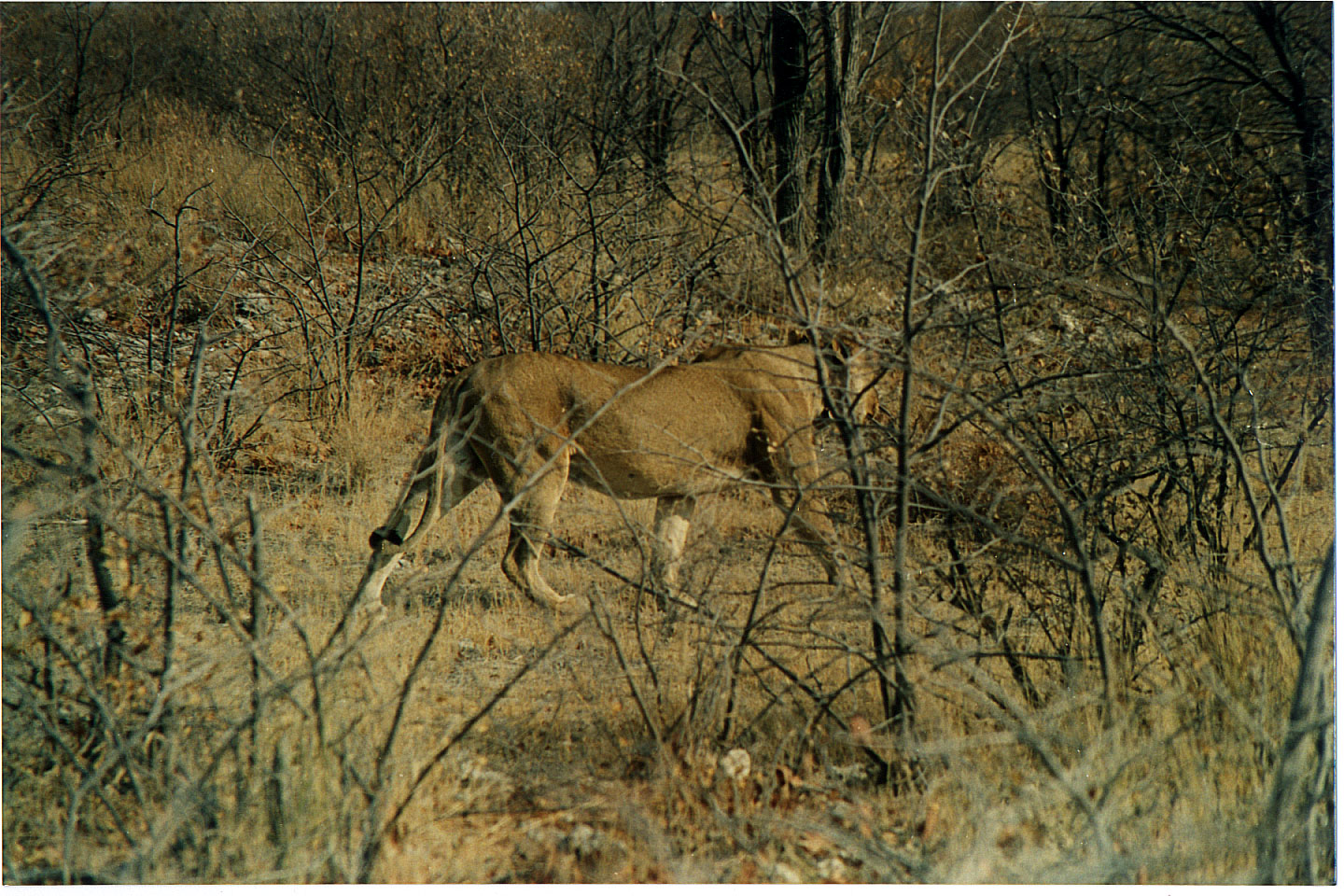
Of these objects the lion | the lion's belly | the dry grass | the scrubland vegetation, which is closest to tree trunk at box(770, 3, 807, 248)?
the scrubland vegetation

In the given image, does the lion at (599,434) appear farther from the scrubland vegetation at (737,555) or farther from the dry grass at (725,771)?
the dry grass at (725,771)

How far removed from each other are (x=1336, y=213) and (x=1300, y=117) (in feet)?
8.53

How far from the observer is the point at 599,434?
627 cm

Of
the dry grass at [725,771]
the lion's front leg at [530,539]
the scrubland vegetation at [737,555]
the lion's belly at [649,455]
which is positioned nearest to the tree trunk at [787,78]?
the scrubland vegetation at [737,555]

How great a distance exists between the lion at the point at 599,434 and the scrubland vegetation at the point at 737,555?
0.33 m

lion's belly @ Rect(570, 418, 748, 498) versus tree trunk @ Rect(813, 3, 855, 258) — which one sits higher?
tree trunk @ Rect(813, 3, 855, 258)

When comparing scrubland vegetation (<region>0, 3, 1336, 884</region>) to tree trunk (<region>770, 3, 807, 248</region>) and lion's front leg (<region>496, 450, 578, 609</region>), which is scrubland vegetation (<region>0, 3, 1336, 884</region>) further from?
lion's front leg (<region>496, 450, 578, 609</region>)

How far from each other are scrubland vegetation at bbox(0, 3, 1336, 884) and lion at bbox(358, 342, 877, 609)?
1.10ft

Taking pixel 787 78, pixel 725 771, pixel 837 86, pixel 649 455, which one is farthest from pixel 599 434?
pixel 787 78

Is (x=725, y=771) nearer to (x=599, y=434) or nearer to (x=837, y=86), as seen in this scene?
(x=599, y=434)

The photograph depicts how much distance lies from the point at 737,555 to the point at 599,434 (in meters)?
1.08

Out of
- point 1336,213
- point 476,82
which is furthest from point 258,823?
point 476,82

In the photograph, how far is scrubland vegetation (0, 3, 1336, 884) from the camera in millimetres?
3674

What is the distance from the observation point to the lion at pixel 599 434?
6.07 meters
